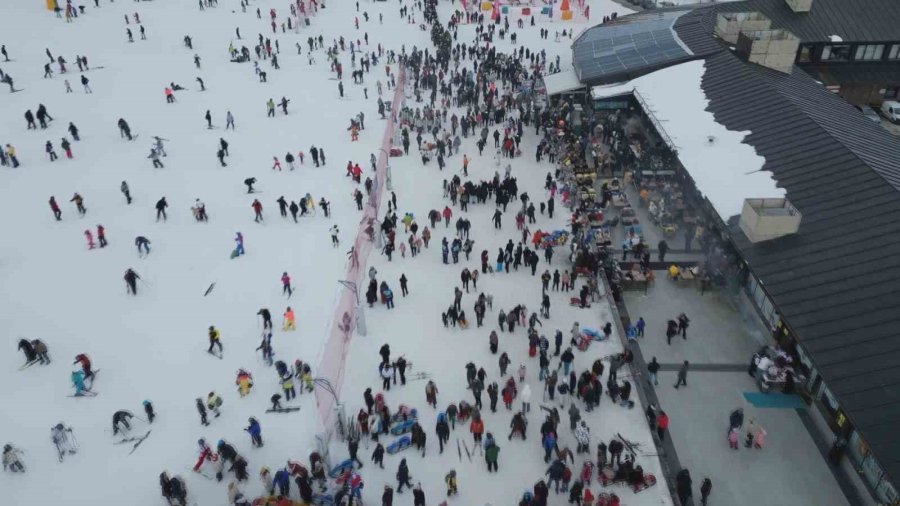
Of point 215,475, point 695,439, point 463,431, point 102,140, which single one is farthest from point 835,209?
point 102,140

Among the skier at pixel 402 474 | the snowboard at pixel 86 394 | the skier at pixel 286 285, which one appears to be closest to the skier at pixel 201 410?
the snowboard at pixel 86 394

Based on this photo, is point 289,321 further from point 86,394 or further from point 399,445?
point 399,445

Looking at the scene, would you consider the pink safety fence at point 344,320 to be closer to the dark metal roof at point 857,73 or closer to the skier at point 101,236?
the skier at point 101,236

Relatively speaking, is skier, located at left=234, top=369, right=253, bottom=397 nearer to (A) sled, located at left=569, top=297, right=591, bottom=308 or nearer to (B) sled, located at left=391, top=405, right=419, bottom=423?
(B) sled, located at left=391, top=405, right=419, bottom=423

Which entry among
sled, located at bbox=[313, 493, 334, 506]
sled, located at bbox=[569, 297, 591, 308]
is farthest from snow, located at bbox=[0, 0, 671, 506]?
sled, located at bbox=[313, 493, 334, 506]

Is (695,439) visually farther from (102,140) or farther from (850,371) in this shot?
(102,140)
